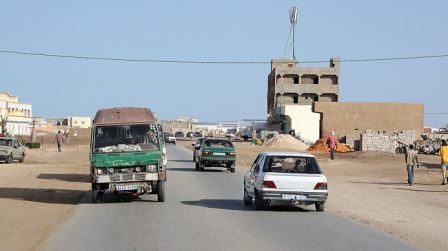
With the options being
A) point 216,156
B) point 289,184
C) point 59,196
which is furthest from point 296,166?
point 216,156

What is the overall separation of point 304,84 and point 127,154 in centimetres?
10615

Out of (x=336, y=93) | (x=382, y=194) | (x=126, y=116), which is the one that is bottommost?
(x=382, y=194)

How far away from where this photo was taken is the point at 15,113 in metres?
122

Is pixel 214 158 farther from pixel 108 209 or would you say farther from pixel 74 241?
pixel 74 241

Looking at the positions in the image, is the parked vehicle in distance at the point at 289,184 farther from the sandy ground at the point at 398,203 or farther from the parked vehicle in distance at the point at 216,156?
the parked vehicle in distance at the point at 216,156

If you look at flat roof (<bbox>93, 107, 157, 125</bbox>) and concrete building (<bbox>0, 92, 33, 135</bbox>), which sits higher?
concrete building (<bbox>0, 92, 33, 135</bbox>)

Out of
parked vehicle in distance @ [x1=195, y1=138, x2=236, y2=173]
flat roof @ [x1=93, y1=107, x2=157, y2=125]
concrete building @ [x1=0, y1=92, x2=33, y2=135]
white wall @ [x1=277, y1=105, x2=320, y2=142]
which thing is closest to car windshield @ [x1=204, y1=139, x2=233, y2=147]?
parked vehicle in distance @ [x1=195, y1=138, x2=236, y2=173]

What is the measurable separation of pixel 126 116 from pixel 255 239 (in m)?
8.58

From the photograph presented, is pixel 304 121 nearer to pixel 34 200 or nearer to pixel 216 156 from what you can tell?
pixel 216 156

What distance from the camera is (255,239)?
11.5m

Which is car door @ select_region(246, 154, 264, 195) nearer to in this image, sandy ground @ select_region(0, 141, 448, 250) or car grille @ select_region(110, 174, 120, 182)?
sandy ground @ select_region(0, 141, 448, 250)

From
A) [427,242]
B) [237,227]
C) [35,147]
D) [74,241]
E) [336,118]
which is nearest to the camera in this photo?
[74,241]

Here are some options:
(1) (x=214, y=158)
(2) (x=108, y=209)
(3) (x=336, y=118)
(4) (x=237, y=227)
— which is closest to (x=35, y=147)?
(1) (x=214, y=158)

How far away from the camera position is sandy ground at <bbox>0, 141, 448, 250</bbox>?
13.3 metres
